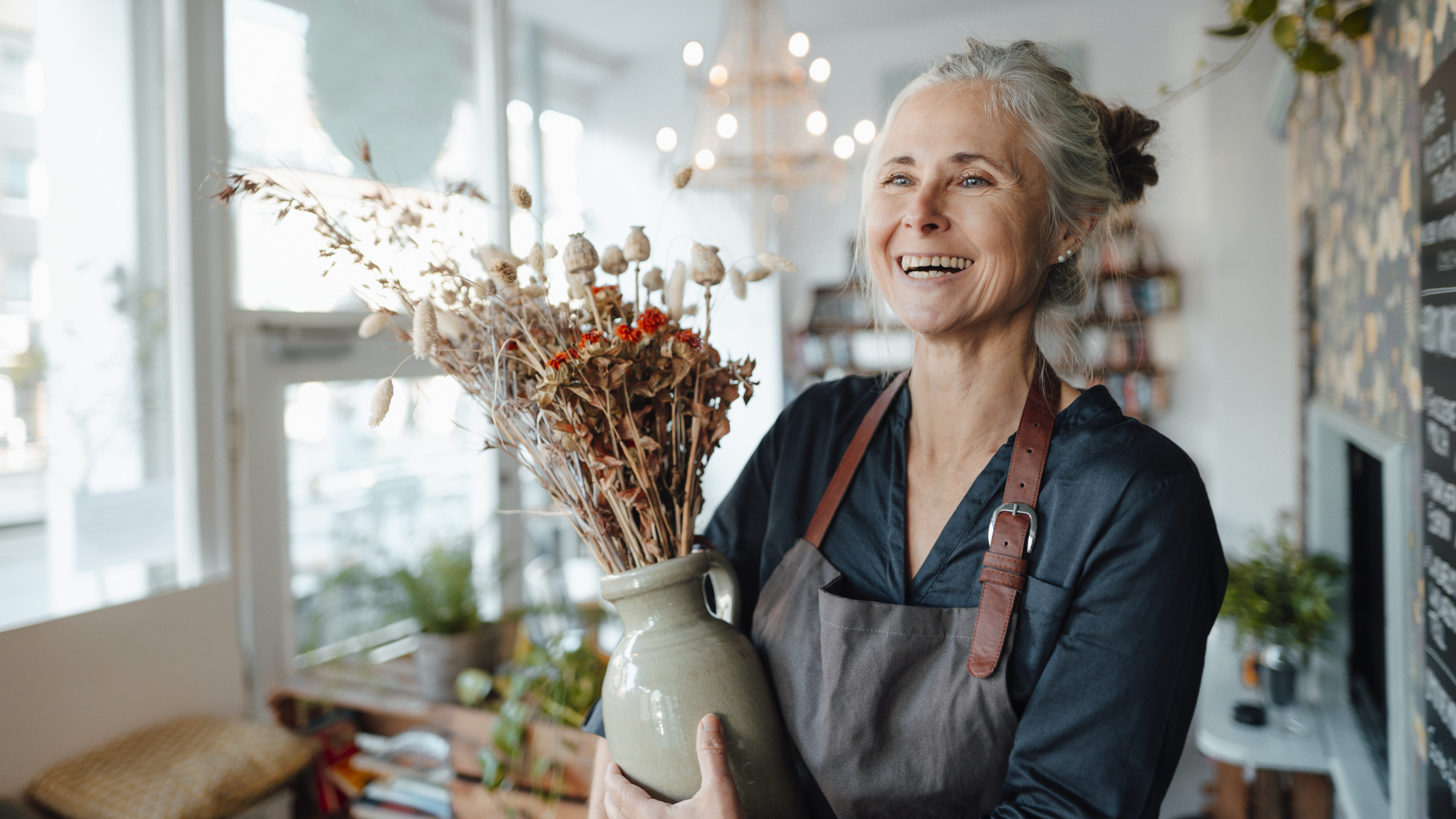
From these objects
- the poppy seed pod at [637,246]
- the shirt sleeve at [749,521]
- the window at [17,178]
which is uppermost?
the window at [17,178]

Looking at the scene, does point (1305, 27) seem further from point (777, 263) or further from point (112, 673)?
point (112, 673)

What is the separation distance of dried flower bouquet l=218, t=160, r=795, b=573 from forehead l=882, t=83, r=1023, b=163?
22 centimetres

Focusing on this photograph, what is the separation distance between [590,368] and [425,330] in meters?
0.16

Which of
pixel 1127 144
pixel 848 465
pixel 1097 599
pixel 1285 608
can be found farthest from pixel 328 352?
pixel 1285 608

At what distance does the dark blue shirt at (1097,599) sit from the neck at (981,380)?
4 cm

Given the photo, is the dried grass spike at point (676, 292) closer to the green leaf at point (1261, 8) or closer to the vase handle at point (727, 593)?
the vase handle at point (727, 593)

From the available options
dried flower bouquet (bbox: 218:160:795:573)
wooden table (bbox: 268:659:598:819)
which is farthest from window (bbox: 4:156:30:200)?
dried flower bouquet (bbox: 218:160:795:573)

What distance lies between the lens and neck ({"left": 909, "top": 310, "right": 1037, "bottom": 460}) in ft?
3.47

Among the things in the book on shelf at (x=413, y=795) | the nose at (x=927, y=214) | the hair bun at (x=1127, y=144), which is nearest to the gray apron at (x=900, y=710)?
the nose at (x=927, y=214)

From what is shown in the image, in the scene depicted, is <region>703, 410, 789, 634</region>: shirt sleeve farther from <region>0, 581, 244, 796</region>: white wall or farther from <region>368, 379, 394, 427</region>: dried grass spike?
<region>0, 581, 244, 796</region>: white wall

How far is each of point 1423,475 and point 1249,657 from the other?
1.52 m

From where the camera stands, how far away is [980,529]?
101 cm

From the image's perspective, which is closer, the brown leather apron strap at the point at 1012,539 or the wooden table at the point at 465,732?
the brown leather apron strap at the point at 1012,539

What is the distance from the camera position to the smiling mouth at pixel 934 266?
1.00 m
